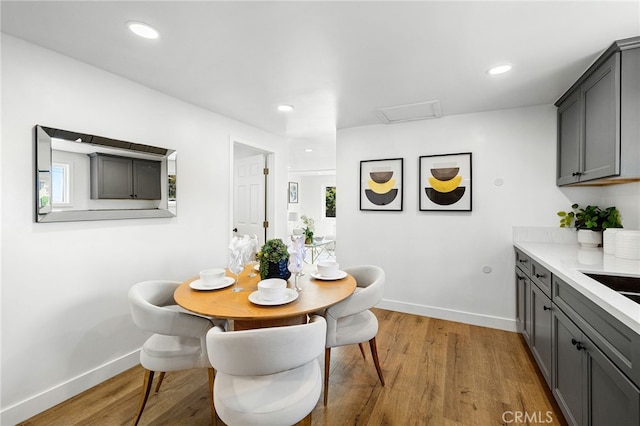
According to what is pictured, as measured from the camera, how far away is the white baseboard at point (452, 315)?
10.3ft

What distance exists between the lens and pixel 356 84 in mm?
2455

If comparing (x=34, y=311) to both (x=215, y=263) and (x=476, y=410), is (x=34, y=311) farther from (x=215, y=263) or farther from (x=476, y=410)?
(x=476, y=410)

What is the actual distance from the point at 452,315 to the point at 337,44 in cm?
305

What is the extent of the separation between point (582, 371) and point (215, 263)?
3.02 meters

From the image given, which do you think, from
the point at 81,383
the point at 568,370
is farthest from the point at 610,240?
the point at 81,383

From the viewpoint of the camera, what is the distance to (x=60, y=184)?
1978 millimetres

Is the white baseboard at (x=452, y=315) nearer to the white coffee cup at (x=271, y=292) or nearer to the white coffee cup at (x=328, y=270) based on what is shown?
the white coffee cup at (x=328, y=270)

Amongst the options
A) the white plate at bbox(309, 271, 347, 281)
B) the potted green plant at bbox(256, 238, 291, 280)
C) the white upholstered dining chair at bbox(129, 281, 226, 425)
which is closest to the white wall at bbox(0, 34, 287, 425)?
the white upholstered dining chair at bbox(129, 281, 226, 425)

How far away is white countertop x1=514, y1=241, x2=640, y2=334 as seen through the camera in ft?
3.84

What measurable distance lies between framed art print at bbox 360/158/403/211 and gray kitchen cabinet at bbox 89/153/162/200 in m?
2.34

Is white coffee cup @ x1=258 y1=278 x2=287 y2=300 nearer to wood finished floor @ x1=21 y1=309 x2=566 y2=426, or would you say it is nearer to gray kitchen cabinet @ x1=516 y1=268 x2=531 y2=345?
wood finished floor @ x1=21 y1=309 x2=566 y2=426

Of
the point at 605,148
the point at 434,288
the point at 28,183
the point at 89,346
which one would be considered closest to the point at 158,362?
the point at 89,346

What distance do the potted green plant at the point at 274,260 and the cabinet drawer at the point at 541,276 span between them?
5.87ft

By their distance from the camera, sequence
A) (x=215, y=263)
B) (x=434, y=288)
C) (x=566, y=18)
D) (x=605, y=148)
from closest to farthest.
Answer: (x=566, y=18), (x=605, y=148), (x=215, y=263), (x=434, y=288)
